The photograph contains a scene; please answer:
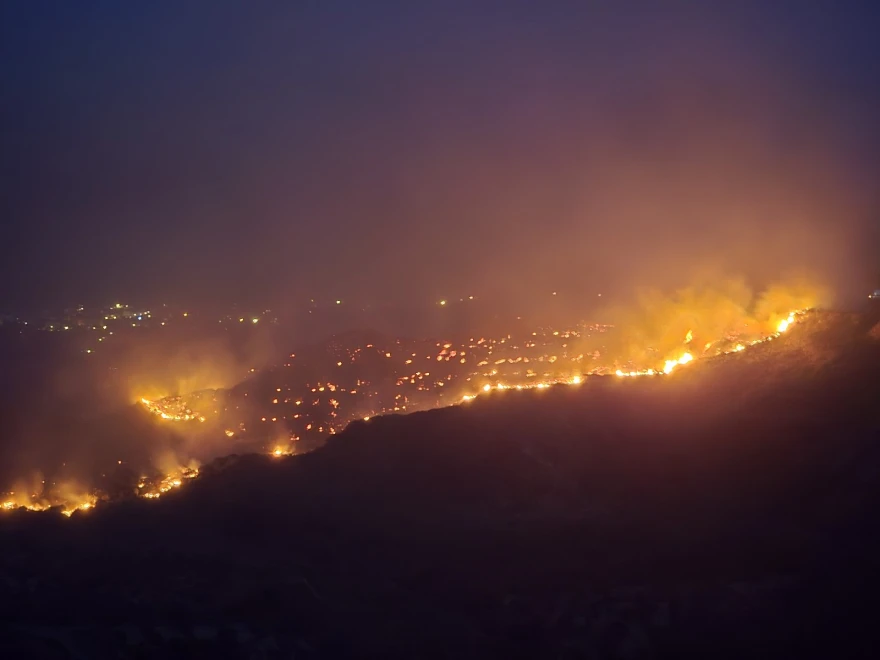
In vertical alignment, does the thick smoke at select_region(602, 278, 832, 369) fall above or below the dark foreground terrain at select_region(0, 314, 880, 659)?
above

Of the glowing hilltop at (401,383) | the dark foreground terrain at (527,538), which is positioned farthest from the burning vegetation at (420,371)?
the dark foreground terrain at (527,538)

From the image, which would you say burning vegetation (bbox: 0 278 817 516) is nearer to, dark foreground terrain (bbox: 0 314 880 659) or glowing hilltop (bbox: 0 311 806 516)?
glowing hilltop (bbox: 0 311 806 516)

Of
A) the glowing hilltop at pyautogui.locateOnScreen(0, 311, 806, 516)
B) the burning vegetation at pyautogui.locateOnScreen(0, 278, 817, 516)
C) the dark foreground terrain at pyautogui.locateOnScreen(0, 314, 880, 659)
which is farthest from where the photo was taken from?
the burning vegetation at pyautogui.locateOnScreen(0, 278, 817, 516)

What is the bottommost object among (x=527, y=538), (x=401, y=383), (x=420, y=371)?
(x=527, y=538)

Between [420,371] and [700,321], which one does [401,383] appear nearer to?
[420,371]

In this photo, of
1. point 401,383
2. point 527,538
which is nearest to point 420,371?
point 401,383

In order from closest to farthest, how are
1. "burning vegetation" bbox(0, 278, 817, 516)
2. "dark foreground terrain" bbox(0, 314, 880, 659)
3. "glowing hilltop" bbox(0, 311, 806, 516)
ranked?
1. "dark foreground terrain" bbox(0, 314, 880, 659)
2. "glowing hilltop" bbox(0, 311, 806, 516)
3. "burning vegetation" bbox(0, 278, 817, 516)

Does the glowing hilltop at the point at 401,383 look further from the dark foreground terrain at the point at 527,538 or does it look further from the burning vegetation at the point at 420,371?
the dark foreground terrain at the point at 527,538

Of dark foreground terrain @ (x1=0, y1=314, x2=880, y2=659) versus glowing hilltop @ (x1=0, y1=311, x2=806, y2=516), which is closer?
dark foreground terrain @ (x1=0, y1=314, x2=880, y2=659)

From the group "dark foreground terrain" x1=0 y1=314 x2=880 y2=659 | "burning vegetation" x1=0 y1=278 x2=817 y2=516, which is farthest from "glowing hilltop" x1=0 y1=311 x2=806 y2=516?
"dark foreground terrain" x1=0 y1=314 x2=880 y2=659
